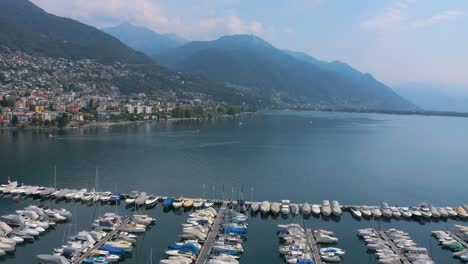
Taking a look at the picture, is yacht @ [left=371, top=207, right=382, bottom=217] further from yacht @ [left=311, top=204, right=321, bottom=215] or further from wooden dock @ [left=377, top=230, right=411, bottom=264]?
wooden dock @ [left=377, top=230, right=411, bottom=264]

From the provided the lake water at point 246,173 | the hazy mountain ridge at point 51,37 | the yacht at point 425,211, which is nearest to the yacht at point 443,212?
the lake water at point 246,173

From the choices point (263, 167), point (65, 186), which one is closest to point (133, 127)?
point (263, 167)

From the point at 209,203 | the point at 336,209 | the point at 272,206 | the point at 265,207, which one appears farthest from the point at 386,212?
the point at 209,203

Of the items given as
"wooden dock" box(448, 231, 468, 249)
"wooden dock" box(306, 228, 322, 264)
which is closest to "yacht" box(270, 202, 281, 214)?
"wooden dock" box(306, 228, 322, 264)

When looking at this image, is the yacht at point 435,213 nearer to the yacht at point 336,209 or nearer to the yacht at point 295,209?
the yacht at point 336,209

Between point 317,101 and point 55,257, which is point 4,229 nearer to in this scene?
point 55,257

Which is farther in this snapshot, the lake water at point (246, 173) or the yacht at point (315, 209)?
the yacht at point (315, 209)
